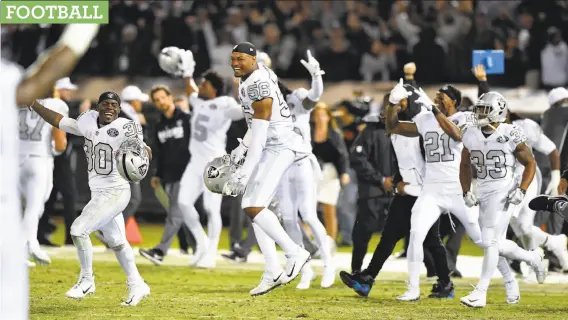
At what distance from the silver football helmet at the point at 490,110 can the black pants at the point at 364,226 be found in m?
2.43

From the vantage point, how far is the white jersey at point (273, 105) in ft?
31.4

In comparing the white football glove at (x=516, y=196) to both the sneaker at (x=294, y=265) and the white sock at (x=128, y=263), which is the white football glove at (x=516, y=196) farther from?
the white sock at (x=128, y=263)

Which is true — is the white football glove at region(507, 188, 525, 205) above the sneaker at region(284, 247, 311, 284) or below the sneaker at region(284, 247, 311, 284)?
above

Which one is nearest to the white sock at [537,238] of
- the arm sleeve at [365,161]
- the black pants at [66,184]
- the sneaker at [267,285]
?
the arm sleeve at [365,161]

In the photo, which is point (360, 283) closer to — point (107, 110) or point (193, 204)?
point (107, 110)

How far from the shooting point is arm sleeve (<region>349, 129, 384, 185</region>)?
41.2ft

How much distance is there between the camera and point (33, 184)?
43.1 ft

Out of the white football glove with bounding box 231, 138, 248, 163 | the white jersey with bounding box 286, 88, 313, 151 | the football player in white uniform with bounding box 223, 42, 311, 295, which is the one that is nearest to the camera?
the football player in white uniform with bounding box 223, 42, 311, 295

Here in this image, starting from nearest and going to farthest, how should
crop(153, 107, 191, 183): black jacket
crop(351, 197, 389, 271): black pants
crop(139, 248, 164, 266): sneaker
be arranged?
crop(351, 197, 389, 271): black pants
crop(139, 248, 164, 266): sneaker
crop(153, 107, 191, 183): black jacket

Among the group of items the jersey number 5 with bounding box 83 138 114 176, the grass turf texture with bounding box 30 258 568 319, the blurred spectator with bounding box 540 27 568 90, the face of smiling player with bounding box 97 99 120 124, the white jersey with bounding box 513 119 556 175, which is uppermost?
the blurred spectator with bounding box 540 27 568 90

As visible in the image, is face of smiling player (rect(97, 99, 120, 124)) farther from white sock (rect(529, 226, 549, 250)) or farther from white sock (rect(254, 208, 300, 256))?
white sock (rect(529, 226, 549, 250))

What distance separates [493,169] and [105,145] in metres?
3.17

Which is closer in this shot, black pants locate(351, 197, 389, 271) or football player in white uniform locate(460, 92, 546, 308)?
football player in white uniform locate(460, 92, 546, 308)

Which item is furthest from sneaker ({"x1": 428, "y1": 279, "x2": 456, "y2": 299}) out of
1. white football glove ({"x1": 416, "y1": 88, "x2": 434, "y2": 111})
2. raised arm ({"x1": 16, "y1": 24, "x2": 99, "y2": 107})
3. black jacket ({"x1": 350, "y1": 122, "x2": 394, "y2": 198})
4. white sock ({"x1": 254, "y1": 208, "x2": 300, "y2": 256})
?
raised arm ({"x1": 16, "y1": 24, "x2": 99, "y2": 107})
